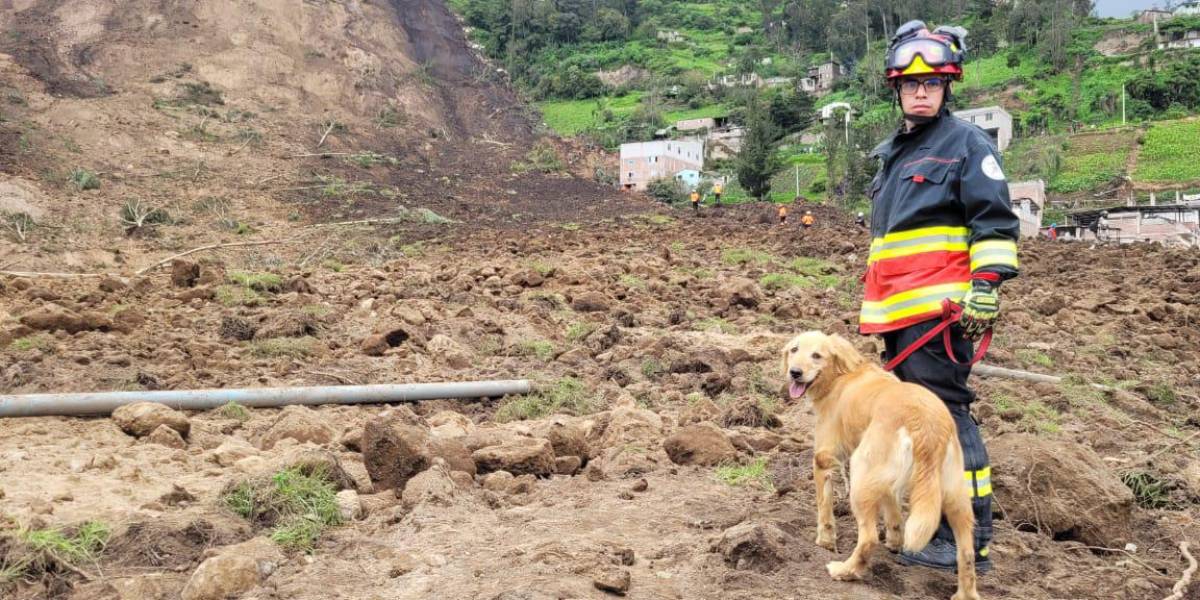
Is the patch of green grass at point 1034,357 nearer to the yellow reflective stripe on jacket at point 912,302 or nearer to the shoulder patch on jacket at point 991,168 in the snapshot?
the yellow reflective stripe on jacket at point 912,302

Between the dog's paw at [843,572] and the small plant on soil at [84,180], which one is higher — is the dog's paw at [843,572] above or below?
below

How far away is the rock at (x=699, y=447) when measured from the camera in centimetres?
514

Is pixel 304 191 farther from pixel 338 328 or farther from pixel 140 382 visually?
pixel 140 382

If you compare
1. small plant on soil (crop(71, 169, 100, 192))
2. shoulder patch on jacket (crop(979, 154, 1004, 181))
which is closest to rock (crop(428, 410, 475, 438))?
shoulder patch on jacket (crop(979, 154, 1004, 181))

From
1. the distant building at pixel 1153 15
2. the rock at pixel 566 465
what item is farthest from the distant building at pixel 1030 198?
the distant building at pixel 1153 15

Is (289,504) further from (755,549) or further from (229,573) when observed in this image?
(755,549)

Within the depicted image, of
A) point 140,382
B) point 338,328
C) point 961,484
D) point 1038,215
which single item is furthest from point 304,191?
point 1038,215

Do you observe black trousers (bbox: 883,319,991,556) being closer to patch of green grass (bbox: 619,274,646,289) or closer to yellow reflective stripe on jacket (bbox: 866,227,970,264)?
yellow reflective stripe on jacket (bbox: 866,227,970,264)

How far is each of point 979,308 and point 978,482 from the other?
64cm

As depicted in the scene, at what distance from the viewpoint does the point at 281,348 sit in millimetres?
7953

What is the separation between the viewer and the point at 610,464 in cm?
518

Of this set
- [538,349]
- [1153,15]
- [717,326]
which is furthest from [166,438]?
[1153,15]

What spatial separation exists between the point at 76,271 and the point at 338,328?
228 inches

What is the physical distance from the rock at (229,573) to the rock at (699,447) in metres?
2.24
